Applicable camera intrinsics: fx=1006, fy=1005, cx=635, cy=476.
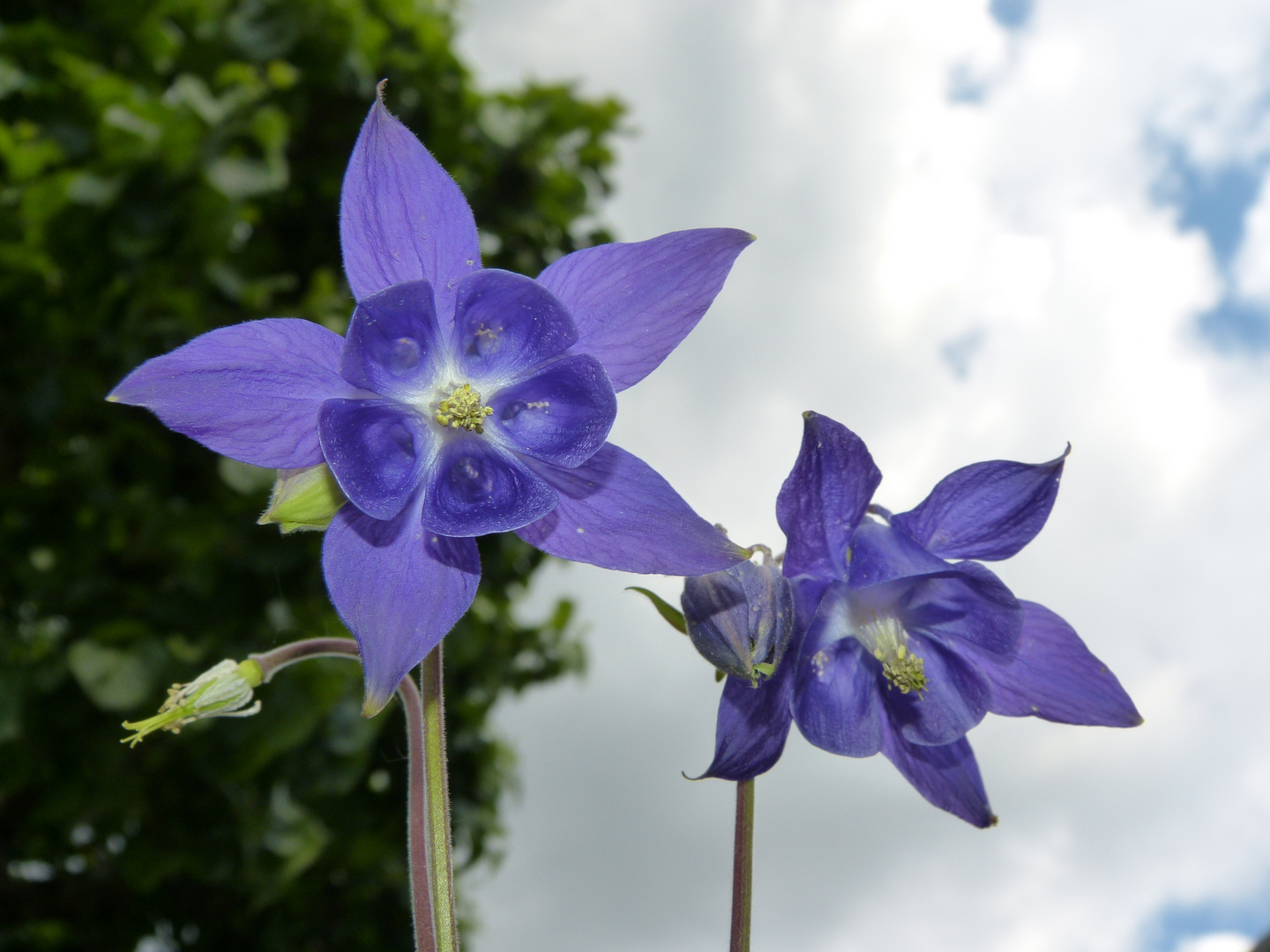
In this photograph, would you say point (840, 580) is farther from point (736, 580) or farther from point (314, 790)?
point (314, 790)

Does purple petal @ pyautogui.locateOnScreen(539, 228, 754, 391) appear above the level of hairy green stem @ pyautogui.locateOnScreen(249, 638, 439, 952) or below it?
above

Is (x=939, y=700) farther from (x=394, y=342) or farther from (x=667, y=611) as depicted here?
(x=394, y=342)

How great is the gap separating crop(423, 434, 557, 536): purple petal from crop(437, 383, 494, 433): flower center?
0.01 m

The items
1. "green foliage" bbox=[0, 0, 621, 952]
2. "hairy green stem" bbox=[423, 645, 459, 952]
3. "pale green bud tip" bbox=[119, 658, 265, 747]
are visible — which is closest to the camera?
"hairy green stem" bbox=[423, 645, 459, 952]

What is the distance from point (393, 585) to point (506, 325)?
0.47ft

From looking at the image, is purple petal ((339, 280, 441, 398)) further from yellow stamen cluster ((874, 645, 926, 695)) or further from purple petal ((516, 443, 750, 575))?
yellow stamen cluster ((874, 645, 926, 695))

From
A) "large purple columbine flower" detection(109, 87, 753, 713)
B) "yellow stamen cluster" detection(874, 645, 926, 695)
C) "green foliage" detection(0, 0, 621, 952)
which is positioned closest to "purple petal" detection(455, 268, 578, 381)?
"large purple columbine flower" detection(109, 87, 753, 713)

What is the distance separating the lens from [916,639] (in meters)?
0.55

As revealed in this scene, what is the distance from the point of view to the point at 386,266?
479mm

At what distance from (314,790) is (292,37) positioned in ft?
4.25

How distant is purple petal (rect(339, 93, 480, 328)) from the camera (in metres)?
0.47

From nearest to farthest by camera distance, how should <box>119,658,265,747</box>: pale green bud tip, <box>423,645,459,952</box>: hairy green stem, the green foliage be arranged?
<box>423,645,459,952</box>: hairy green stem, <box>119,658,265,747</box>: pale green bud tip, the green foliage

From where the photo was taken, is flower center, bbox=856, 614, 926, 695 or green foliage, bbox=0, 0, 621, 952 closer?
flower center, bbox=856, 614, 926, 695

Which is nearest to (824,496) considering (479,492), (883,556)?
(883,556)
